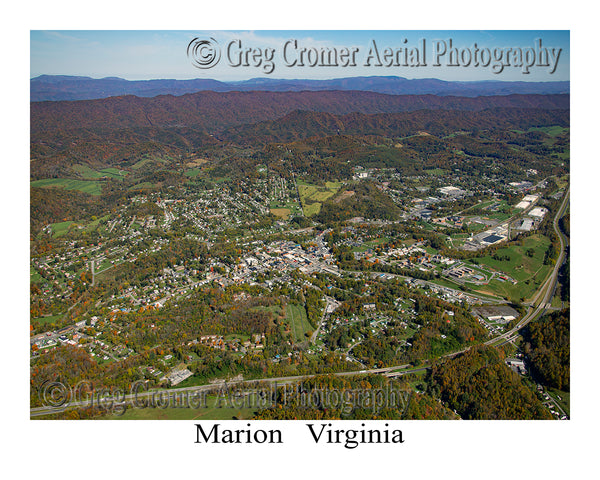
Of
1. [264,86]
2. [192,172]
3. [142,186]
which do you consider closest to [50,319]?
[142,186]

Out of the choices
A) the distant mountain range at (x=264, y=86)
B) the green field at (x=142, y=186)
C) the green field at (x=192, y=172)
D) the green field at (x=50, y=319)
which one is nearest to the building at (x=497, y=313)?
the green field at (x=50, y=319)

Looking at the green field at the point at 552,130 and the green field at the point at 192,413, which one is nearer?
the green field at the point at 192,413

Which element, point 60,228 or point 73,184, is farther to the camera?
point 73,184

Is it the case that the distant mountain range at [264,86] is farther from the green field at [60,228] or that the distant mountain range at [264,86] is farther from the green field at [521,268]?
the green field at [521,268]

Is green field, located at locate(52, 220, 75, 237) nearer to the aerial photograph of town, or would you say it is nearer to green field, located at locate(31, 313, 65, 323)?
the aerial photograph of town

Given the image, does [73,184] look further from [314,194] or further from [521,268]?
[521,268]

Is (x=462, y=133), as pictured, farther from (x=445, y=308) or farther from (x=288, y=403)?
(x=288, y=403)

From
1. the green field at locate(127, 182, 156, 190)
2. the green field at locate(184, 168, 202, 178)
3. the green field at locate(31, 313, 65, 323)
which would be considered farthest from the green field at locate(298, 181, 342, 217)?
the green field at locate(31, 313, 65, 323)
